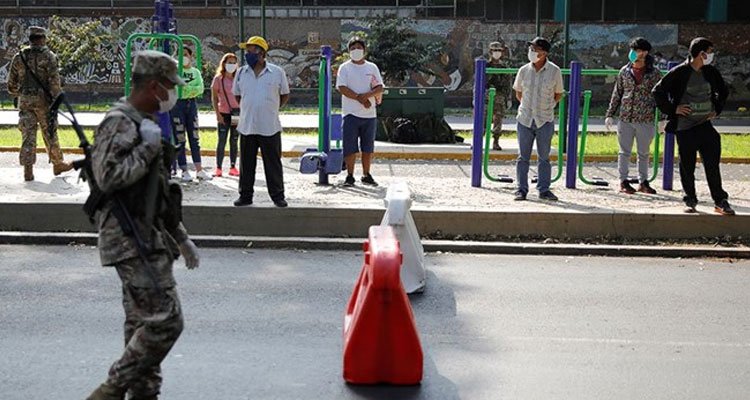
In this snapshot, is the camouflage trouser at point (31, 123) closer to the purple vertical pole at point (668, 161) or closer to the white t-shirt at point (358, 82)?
the white t-shirt at point (358, 82)

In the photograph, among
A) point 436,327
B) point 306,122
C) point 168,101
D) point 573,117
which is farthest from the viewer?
point 306,122

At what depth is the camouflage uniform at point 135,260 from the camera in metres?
4.73

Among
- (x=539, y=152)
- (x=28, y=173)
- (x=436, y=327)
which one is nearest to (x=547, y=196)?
(x=539, y=152)

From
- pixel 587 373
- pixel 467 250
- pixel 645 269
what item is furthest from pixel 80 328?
pixel 645 269

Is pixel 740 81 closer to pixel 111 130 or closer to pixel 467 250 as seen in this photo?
pixel 467 250

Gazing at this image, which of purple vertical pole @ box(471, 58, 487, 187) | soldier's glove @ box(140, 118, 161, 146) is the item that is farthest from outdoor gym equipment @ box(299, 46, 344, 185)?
soldier's glove @ box(140, 118, 161, 146)

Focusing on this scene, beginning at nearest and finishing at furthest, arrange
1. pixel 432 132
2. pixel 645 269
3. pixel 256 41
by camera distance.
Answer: pixel 645 269 < pixel 256 41 < pixel 432 132

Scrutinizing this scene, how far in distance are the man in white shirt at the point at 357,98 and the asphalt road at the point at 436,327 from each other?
299 cm

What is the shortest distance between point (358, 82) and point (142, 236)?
8.17m

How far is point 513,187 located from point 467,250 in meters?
3.02

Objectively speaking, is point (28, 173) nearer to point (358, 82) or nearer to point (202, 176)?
point (202, 176)

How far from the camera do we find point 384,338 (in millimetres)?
6066

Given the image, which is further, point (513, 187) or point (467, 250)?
point (513, 187)

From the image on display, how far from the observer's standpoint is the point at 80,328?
7234 millimetres
